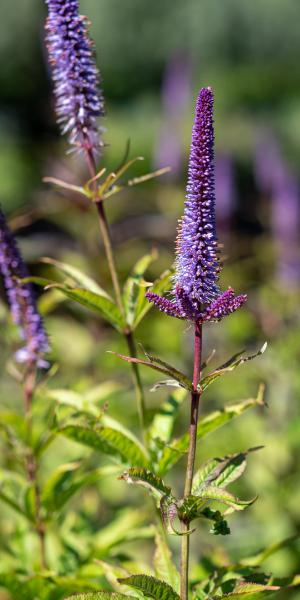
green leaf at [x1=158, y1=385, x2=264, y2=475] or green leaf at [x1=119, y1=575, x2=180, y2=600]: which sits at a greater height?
green leaf at [x1=158, y1=385, x2=264, y2=475]

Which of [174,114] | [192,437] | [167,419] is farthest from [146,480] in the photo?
[174,114]

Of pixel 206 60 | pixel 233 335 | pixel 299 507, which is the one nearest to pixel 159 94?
pixel 206 60

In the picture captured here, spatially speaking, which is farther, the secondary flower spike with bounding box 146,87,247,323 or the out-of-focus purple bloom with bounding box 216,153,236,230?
the out-of-focus purple bloom with bounding box 216,153,236,230

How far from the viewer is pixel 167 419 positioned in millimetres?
1653

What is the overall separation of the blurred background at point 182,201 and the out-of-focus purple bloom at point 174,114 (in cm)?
1

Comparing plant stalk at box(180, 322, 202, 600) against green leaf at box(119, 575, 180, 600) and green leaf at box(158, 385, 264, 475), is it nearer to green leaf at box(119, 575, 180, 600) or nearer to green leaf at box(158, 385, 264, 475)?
green leaf at box(119, 575, 180, 600)

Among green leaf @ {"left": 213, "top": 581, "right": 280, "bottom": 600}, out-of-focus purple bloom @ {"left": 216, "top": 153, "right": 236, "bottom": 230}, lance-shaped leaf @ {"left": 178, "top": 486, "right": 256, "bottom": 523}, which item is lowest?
green leaf @ {"left": 213, "top": 581, "right": 280, "bottom": 600}

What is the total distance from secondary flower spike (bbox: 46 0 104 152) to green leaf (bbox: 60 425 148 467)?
0.62m

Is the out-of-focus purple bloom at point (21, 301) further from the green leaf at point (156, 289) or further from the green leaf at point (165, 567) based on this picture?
the green leaf at point (165, 567)

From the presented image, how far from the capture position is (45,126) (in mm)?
9117

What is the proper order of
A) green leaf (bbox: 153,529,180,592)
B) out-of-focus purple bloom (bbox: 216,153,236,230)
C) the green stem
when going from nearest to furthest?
green leaf (bbox: 153,529,180,592)
the green stem
out-of-focus purple bloom (bbox: 216,153,236,230)

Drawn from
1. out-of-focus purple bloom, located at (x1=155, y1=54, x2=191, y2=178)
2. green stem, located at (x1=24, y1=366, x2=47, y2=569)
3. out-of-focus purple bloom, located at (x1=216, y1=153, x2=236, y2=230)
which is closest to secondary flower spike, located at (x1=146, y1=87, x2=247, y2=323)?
green stem, located at (x1=24, y1=366, x2=47, y2=569)

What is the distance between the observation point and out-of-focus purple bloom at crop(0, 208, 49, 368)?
5.06 ft

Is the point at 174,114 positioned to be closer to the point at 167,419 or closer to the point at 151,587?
the point at 167,419
